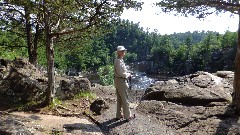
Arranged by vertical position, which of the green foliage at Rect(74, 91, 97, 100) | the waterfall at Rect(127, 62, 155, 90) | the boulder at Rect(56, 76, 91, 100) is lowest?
the waterfall at Rect(127, 62, 155, 90)

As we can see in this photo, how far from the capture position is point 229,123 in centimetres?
882

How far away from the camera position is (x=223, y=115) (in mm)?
9609

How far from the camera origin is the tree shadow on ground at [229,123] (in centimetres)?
817

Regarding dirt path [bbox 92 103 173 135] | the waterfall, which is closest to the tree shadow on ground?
dirt path [bbox 92 103 173 135]

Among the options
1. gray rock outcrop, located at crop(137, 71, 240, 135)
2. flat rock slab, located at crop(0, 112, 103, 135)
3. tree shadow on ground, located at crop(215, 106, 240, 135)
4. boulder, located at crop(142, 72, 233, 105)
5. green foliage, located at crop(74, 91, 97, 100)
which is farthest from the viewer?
boulder, located at crop(142, 72, 233, 105)

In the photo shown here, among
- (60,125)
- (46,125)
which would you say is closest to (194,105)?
(60,125)

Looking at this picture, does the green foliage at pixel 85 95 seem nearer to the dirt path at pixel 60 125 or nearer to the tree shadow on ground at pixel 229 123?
the dirt path at pixel 60 125

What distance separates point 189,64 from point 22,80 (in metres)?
99.2

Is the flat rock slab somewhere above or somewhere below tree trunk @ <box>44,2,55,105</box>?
below

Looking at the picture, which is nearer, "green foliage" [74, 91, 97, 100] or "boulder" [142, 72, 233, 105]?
"green foliage" [74, 91, 97, 100]

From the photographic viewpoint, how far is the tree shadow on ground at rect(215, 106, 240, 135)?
8172 millimetres

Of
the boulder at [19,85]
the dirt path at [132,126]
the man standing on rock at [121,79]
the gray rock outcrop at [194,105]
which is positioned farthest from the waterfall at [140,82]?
the man standing on rock at [121,79]

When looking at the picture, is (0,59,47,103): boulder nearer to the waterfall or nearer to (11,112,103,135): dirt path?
(11,112,103,135): dirt path

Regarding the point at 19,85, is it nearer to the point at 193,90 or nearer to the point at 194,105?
the point at 194,105
